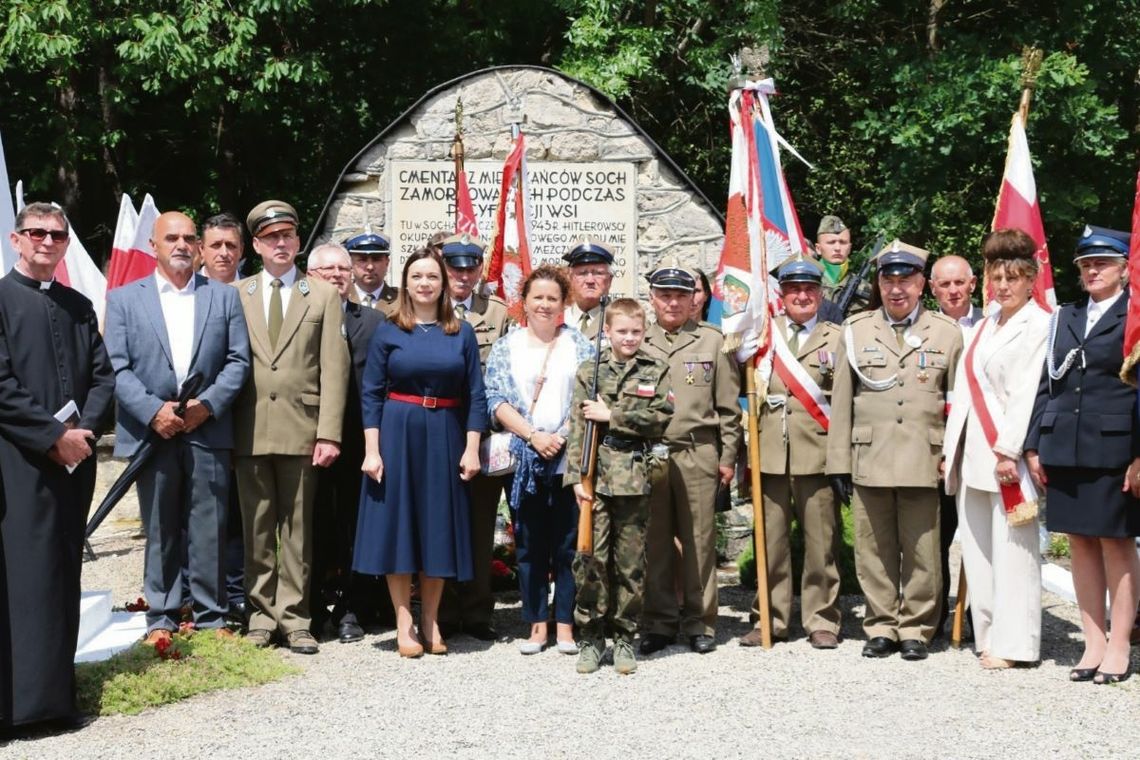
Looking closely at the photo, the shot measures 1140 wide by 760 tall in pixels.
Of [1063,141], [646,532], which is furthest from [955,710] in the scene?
[1063,141]

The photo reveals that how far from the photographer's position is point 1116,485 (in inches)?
247

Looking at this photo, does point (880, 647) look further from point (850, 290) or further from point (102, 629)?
point (102, 629)

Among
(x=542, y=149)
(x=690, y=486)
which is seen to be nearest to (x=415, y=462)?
(x=690, y=486)

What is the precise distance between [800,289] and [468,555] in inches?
82.7

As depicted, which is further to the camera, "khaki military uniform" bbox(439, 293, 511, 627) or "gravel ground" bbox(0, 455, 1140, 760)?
"khaki military uniform" bbox(439, 293, 511, 627)

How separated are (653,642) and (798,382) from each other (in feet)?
4.80

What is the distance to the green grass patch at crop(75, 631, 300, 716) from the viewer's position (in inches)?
233

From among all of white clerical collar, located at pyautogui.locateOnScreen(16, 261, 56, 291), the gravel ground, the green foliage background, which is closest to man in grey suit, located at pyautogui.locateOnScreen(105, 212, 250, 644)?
the gravel ground

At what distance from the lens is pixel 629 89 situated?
48.7 ft

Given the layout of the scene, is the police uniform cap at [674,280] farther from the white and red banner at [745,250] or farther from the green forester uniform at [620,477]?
the green forester uniform at [620,477]

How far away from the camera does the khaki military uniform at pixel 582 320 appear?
755 cm

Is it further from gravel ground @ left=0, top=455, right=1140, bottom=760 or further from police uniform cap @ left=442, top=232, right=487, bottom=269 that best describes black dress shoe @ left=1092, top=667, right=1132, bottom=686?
police uniform cap @ left=442, top=232, right=487, bottom=269

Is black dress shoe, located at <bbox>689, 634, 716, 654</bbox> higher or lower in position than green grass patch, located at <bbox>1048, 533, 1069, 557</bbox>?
higher

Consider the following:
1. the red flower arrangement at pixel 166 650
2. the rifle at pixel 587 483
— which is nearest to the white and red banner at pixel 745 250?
the rifle at pixel 587 483
